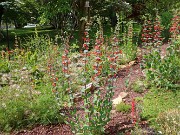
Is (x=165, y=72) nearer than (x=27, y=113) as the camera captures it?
No

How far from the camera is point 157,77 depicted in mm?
5238

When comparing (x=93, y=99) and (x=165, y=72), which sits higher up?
(x=165, y=72)

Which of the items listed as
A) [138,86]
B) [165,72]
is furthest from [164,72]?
[138,86]

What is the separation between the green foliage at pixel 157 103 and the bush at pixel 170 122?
142 millimetres

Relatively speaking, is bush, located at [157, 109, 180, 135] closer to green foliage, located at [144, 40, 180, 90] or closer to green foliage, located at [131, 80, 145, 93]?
green foliage, located at [144, 40, 180, 90]

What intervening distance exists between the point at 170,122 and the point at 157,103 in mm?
910

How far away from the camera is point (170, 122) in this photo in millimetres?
3656

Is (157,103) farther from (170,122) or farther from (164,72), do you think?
(170,122)

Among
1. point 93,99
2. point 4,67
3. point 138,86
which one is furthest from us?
point 4,67

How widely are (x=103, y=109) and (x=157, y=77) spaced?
198cm

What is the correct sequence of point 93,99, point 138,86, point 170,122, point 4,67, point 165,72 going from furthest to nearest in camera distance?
point 4,67
point 138,86
point 165,72
point 93,99
point 170,122

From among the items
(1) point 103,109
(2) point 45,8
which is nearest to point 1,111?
(1) point 103,109

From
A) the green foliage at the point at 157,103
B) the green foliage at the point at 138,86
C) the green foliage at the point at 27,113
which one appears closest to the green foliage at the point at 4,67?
the green foliage at the point at 27,113

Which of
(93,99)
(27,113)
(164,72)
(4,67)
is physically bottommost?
(27,113)
